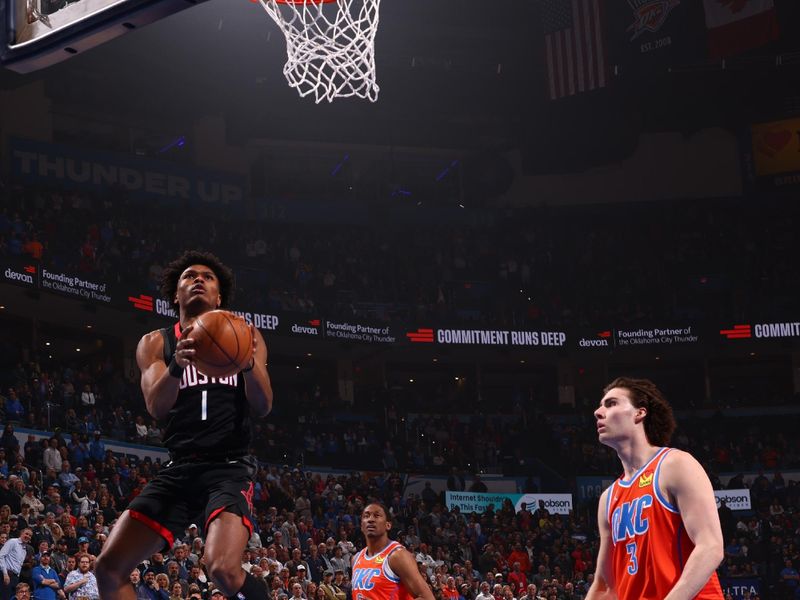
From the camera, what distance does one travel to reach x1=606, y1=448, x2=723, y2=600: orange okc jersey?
166 inches

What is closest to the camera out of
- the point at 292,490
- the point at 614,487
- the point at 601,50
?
the point at 614,487

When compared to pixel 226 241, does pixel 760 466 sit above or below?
below

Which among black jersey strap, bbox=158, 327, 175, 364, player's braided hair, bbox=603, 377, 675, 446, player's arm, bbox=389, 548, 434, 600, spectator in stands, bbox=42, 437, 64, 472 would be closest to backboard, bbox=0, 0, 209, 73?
black jersey strap, bbox=158, 327, 175, 364

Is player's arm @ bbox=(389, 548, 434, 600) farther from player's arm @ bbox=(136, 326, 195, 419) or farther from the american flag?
the american flag

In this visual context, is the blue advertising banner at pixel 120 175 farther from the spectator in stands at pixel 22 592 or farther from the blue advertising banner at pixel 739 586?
the spectator in stands at pixel 22 592

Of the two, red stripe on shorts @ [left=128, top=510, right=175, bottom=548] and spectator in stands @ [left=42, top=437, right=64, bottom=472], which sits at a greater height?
spectator in stands @ [left=42, top=437, right=64, bottom=472]

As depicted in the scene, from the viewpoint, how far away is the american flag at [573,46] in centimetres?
2897

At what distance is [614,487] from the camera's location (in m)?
4.62

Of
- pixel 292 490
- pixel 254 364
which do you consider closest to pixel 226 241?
pixel 292 490

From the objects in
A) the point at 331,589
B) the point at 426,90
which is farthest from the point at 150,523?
the point at 426,90

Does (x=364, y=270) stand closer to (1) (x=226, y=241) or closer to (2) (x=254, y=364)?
(1) (x=226, y=241)

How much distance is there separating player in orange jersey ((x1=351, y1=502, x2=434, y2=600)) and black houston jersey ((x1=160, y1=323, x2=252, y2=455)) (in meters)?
2.80

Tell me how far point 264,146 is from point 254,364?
98.1ft

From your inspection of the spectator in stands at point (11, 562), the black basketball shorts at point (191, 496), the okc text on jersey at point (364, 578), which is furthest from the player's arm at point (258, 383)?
the spectator in stands at point (11, 562)
